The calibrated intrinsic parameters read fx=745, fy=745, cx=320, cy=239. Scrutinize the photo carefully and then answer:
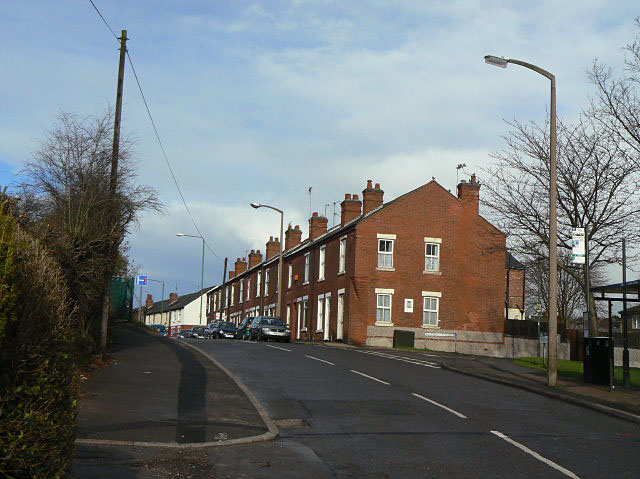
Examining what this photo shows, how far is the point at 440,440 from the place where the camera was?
1156cm

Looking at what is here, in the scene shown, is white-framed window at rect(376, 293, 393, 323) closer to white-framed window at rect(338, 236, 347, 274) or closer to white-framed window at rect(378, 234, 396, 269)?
white-framed window at rect(378, 234, 396, 269)

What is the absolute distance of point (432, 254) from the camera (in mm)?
44906

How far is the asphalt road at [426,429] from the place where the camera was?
9750mm

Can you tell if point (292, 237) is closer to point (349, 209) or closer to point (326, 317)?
point (349, 209)

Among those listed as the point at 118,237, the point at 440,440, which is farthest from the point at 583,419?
the point at 118,237

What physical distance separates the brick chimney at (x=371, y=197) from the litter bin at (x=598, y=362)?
89.1 feet

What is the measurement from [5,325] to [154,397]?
9.74m

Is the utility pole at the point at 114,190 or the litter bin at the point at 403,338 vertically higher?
the utility pole at the point at 114,190

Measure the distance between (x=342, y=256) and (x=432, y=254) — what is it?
17.8 feet

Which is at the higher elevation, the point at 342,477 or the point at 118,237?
the point at 118,237

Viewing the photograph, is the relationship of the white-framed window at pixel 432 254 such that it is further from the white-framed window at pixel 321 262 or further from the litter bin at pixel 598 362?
the litter bin at pixel 598 362

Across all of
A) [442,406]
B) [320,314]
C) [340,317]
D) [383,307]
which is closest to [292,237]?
[320,314]

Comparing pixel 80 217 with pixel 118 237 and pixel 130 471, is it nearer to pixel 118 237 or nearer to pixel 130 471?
pixel 118 237

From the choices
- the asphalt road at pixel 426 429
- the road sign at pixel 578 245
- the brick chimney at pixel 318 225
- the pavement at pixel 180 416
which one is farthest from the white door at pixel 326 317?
the road sign at pixel 578 245
